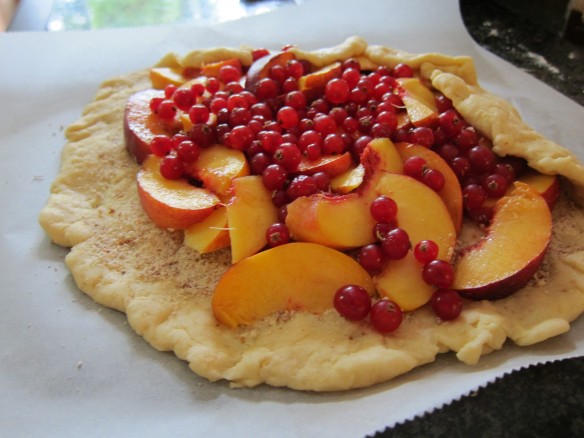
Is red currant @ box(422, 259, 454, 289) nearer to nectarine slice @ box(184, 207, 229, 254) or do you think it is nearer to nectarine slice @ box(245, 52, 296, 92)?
nectarine slice @ box(184, 207, 229, 254)

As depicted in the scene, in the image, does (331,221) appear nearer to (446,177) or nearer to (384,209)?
(384,209)

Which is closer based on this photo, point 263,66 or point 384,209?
point 384,209

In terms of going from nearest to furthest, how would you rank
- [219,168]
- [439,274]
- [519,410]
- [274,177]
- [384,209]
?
[519,410] → [439,274] → [384,209] → [274,177] → [219,168]

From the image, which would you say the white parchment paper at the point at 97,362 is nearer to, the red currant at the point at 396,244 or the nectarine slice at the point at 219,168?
the red currant at the point at 396,244

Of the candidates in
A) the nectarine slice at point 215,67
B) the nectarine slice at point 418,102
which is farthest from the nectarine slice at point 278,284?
the nectarine slice at point 215,67

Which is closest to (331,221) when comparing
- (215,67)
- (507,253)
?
(507,253)

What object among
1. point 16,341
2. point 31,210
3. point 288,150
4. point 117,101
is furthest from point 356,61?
point 16,341

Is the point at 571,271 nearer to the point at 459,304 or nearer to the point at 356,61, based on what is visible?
the point at 459,304
